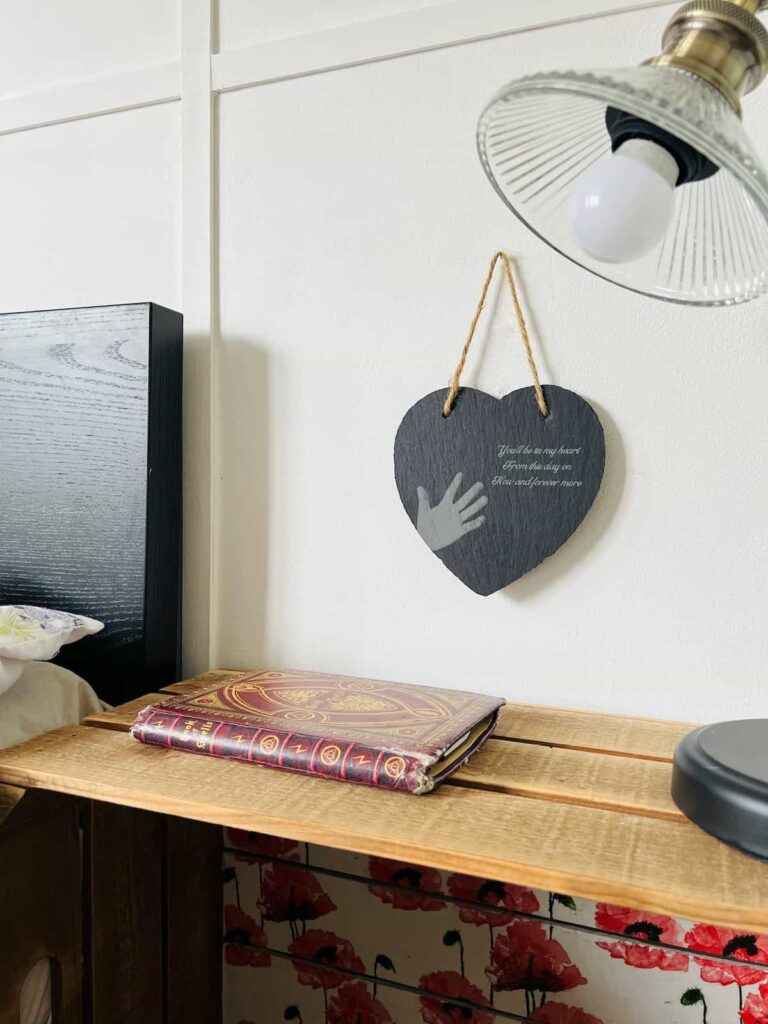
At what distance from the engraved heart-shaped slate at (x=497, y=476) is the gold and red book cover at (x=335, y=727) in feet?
0.61

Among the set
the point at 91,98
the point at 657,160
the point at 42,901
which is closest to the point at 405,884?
the point at 42,901

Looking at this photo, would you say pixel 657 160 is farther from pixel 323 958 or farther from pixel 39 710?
pixel 323 958

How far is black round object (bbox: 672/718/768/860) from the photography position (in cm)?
65

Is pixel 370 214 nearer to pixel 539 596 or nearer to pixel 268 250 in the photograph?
pixel 268 250

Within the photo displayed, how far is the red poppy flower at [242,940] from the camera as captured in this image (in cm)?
122

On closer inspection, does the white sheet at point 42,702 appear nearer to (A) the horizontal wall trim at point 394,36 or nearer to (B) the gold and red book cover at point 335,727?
(B) the gold and red book cover at point 335,727

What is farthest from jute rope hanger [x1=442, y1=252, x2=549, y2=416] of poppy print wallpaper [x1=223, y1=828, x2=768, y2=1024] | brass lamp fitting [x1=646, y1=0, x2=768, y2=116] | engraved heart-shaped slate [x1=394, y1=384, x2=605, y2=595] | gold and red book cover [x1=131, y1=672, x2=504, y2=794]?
poppy print wallpaper [x1=223, y1=828, x2=768, y2=1024]

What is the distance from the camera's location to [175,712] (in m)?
0.89

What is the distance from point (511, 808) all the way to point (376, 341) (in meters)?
0.62

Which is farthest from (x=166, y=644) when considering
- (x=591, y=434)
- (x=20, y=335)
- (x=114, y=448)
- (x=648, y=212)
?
(x=648, y=212)

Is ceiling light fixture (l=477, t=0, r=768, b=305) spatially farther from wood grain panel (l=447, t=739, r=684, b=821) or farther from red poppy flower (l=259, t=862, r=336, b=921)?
red poppy flower (l=259, t=862, r=336, b=921)

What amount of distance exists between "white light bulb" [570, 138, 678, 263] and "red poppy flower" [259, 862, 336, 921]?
0.96m

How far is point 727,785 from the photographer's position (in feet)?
2.20

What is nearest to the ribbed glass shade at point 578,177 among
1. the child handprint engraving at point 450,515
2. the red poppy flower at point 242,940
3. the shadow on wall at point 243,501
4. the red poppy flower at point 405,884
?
the child handprint engraving at point 450,515
